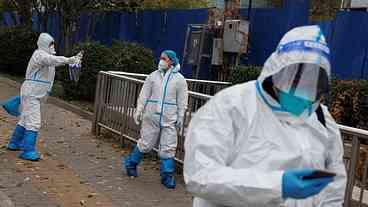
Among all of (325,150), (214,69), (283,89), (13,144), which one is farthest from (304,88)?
(214,69)

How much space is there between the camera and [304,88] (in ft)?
8.16

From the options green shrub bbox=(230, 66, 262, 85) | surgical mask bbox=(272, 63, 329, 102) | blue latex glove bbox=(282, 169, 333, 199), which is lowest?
green shrub bbox=(230, 66, 262, 85)

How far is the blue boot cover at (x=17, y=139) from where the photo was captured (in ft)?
27.4

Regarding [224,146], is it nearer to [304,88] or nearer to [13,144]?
[304,88]

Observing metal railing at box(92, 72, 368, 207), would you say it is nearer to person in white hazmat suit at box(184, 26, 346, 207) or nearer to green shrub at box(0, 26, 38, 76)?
person in white hazmat suit at box(184, 26, 346, 207)

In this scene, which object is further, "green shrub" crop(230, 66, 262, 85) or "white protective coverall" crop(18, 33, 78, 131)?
"green shrub" crop(230, 66, 262, 85)

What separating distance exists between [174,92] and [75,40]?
616 inches

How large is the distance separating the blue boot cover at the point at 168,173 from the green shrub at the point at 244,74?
3.64m

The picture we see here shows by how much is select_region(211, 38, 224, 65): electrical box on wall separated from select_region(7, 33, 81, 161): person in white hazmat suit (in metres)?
5.38

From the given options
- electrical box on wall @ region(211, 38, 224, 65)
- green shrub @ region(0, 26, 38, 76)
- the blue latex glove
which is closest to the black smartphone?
the blue latex glove

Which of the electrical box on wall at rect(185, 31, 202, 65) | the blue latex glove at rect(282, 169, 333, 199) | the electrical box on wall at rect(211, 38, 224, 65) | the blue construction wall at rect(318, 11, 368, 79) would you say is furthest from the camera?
the electrical box on wall at rect(185, 31, 202, 65)

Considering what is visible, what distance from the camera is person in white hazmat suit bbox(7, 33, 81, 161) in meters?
7.97

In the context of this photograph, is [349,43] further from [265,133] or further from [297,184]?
[297,184]

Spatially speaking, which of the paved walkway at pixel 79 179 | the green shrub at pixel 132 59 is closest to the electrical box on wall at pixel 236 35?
the green shrub at pixel 132 59
